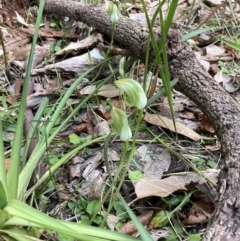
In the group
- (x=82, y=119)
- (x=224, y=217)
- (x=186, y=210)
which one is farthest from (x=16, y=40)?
(x=224, y=217)

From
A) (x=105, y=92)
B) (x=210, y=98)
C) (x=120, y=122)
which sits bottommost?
(x=105, y=92)

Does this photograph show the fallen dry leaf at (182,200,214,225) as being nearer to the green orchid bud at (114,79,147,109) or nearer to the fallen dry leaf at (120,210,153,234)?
the fallen dry leaf at (120,210,153,234)

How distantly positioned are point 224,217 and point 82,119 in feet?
2.17

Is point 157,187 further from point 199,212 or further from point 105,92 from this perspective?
point 105,92

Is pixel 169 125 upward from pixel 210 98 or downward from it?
downward

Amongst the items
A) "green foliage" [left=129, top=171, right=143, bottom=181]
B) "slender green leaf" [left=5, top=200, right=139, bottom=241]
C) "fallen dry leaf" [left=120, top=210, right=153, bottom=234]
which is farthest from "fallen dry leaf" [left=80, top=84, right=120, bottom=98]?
"slender green leaf" [left=5, top=200, right=139, bottom=241]

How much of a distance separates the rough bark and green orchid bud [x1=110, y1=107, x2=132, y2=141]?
23cm

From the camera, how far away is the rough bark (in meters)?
0.78

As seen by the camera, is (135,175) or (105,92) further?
(105,92)

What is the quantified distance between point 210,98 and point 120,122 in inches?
18.7

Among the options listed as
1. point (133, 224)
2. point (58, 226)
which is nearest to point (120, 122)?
point (58, 226)

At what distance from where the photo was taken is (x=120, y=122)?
75 cm

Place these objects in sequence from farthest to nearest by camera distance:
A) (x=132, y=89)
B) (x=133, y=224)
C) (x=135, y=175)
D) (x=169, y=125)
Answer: (x=169, y=125) → (x=135, y=175) → (x=133, y=224) → (x=132, y=89)

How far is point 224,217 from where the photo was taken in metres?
0.77
